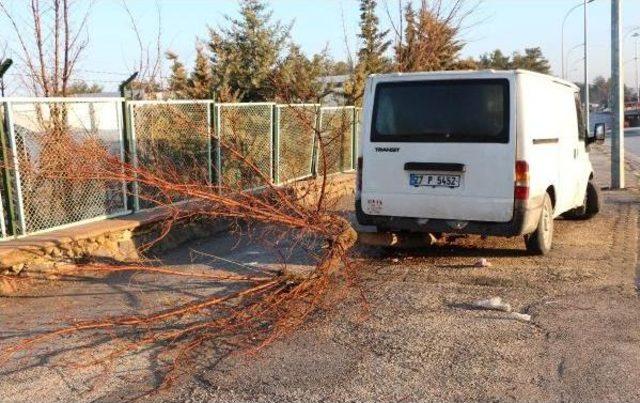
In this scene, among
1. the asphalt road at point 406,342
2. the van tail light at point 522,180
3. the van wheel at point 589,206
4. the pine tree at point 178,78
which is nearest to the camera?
the asphalt road at point 406,342

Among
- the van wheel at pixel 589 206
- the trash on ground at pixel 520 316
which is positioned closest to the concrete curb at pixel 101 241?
the trash on ground at pixel 520 316

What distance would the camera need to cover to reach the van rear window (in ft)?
22.8

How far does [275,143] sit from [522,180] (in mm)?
6331

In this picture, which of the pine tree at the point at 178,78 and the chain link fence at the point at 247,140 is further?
the pine tree at the point at 178,78

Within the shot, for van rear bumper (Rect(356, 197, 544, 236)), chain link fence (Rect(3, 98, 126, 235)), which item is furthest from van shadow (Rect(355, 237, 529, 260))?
chain link fence (Rect(3, 98, 126, 235))

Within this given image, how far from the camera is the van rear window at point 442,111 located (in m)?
6.96

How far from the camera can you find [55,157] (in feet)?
25.2

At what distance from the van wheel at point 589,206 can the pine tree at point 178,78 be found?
10219mm

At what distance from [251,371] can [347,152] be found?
1188cm

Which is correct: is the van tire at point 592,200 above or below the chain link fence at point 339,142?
below

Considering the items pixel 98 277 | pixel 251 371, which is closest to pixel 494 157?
pixel 251 371

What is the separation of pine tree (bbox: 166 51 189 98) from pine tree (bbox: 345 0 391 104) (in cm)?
435

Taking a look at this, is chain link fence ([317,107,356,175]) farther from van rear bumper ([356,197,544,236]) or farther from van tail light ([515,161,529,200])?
van tail light ([515,161,529,200])

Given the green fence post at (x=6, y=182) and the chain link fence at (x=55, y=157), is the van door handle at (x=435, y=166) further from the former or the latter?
the green fence post at (x=6, y=182)
